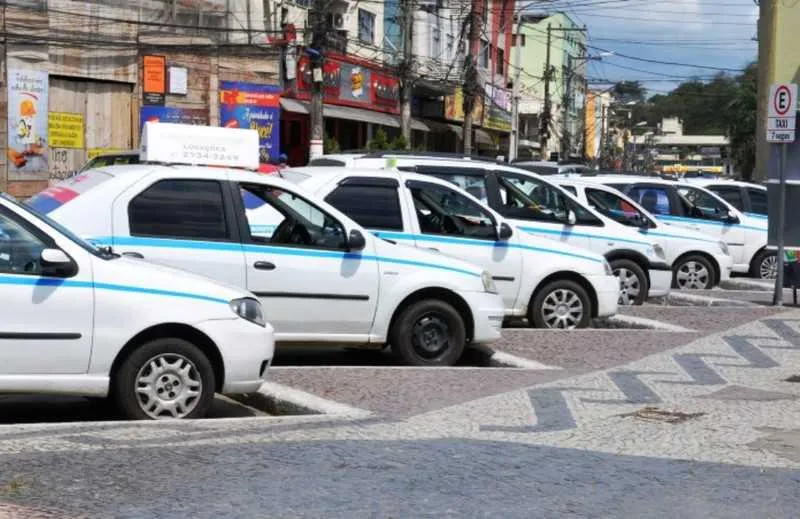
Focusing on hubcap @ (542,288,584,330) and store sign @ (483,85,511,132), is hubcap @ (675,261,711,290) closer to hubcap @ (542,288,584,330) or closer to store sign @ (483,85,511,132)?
hubcap @ (542,288,584,330)

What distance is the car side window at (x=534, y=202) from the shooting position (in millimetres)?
14055

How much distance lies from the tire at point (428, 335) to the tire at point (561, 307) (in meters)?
2.36

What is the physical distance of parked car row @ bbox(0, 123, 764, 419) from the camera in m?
7.45

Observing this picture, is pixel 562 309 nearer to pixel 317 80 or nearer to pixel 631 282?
pixel 631 282

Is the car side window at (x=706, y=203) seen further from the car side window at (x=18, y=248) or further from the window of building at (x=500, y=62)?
the window of building at (x=500, y=62)

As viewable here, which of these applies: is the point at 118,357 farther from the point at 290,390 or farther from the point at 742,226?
the point at 742,226

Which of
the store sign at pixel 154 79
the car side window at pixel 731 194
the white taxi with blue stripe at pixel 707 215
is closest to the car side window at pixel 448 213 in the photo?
the white taxi with blue stripe at pixel 707 215

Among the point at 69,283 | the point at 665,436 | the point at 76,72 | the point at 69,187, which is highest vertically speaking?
the point at 76,72

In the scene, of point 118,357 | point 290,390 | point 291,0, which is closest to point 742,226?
point 290,390

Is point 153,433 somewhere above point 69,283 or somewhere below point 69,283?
below

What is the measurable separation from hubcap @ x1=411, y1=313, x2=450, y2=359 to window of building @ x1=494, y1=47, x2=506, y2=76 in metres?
50.8

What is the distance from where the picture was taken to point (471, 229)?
12.1 meters

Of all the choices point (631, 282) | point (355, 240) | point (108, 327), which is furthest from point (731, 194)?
point (108, 327)

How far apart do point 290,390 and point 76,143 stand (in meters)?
21.0
